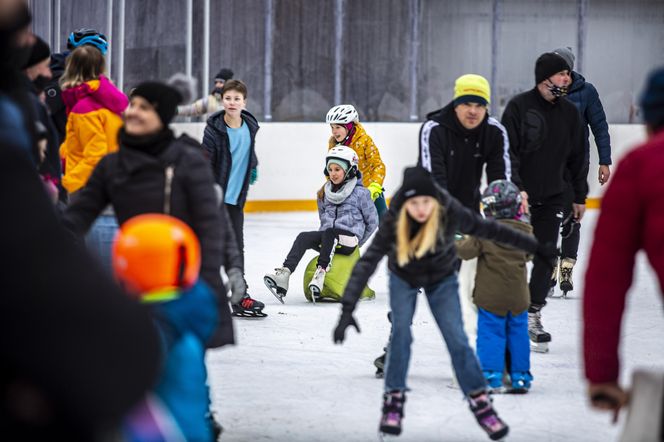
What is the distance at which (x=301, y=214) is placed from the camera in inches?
639

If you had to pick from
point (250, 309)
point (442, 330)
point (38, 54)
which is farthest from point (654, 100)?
point (250, 309)

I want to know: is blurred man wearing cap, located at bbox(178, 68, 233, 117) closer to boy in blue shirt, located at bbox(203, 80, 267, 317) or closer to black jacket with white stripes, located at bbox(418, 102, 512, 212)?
boy in blue shirt, located at bbox(203, 80, 267, 317)

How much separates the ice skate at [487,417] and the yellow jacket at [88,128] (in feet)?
6.63

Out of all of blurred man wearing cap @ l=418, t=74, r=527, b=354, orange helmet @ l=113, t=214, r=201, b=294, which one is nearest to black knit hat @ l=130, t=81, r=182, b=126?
orange helmet @ l=113, t=214, r=201, b=294

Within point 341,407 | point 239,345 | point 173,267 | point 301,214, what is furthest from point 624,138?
point 173,267

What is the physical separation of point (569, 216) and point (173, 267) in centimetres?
600

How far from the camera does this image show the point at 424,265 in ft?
15.7

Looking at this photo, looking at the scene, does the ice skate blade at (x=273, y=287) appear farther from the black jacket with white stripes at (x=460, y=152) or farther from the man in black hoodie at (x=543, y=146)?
the black jacket with white stripes at (x=460, y=152)

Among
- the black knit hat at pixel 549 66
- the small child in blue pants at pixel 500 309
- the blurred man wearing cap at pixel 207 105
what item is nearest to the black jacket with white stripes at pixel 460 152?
the small child in blue pants at pixel 500 309

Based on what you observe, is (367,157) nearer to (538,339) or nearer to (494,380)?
(538,339)

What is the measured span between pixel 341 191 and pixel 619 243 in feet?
20.5

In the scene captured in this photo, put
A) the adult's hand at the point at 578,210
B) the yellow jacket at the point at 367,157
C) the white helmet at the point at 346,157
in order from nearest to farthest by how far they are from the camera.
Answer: the adult's hand at the point at 578,210 → the white helmet at the point at 346,157 → the yellow jacket at the point at 367,157

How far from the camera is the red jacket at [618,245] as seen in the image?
2.41 metres

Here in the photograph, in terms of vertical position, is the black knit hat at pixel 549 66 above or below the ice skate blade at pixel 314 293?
above
